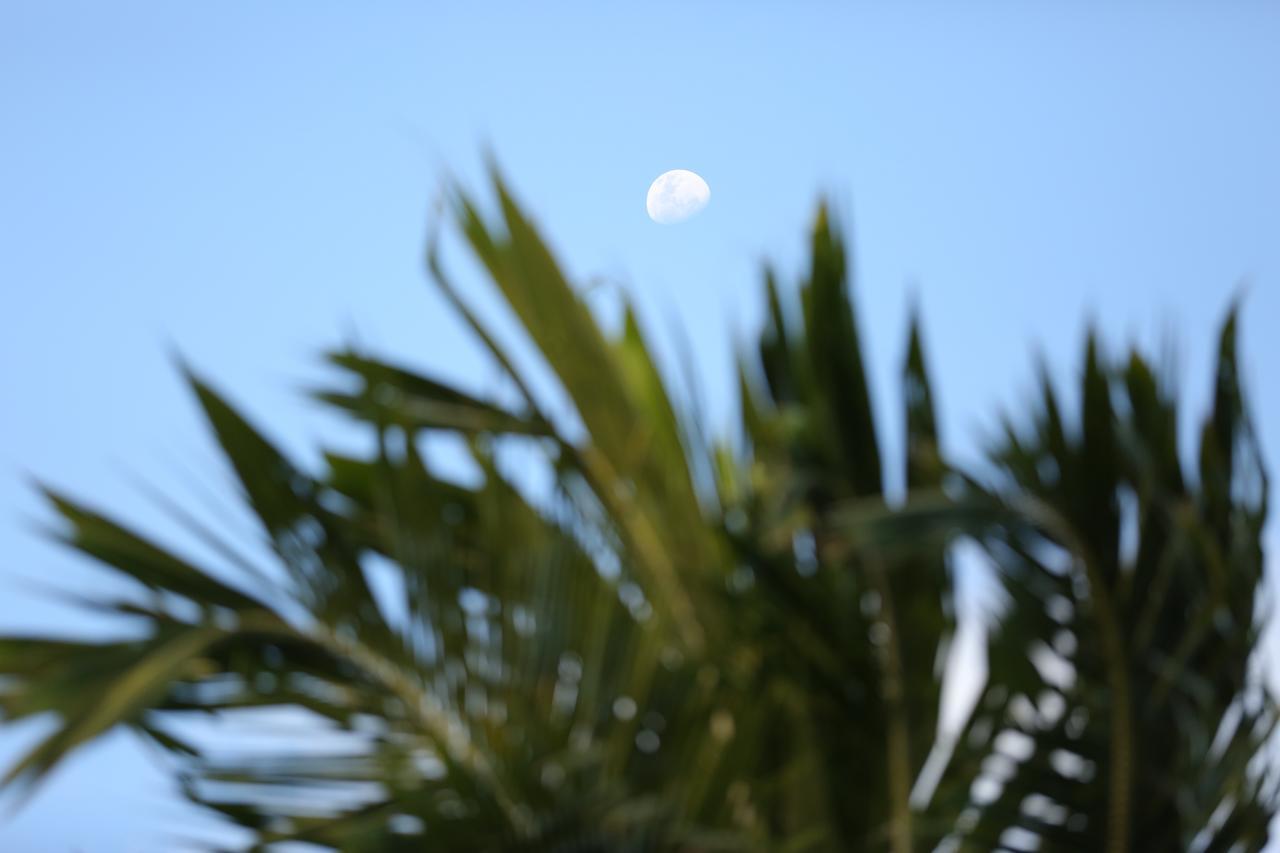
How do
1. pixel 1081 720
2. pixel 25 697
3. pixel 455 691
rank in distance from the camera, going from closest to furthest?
1. pixel 25 697
2. pixel 455 691
3. pixel 1081 720

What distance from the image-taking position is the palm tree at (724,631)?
1876mm

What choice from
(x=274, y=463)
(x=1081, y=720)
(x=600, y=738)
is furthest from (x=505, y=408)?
(x=1081, y=720)

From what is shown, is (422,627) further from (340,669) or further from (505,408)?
(505,408)

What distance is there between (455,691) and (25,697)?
1.80ft

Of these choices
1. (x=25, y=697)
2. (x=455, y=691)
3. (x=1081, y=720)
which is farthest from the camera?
(x=1081, y=720)

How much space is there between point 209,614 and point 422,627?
0.33 m

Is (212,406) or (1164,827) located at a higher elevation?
(212,406)

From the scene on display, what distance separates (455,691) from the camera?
1.89 meters

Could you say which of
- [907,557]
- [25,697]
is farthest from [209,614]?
[907,557]

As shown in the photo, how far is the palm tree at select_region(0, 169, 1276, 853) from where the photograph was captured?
1876mm

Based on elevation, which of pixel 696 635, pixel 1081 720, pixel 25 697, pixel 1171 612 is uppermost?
pixel 25 697

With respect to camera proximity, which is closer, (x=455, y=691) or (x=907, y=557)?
(x=455, y=691)

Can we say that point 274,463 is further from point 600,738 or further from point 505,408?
point 600,738

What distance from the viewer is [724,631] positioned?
2.04 m
